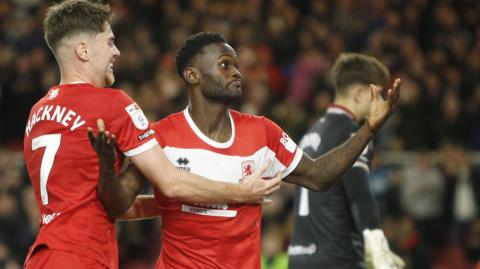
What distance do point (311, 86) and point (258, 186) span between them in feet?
A: 30.0

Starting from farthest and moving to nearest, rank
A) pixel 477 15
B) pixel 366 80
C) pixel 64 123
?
1. pixel 477 15
2. pixel 366 80
3. pixel 64 123

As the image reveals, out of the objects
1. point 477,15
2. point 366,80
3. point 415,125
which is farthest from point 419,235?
point 366,80

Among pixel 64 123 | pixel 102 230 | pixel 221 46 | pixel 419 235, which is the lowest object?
pixel 419 235

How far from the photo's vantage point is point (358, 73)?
700cm

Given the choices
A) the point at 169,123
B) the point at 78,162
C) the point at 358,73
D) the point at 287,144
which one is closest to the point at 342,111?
the point at 358,73

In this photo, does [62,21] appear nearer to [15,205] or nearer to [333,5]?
[15,205]

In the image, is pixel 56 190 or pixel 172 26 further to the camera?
pixel 172 26

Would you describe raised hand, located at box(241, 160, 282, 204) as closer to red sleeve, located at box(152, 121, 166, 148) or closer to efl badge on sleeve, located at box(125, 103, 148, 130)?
red sleeve, located at box(152, 121, 166, 148)

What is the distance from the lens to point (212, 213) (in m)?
5.23

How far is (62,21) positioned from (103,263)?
132cm

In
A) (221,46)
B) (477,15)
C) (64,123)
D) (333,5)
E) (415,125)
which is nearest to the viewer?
(64,123)

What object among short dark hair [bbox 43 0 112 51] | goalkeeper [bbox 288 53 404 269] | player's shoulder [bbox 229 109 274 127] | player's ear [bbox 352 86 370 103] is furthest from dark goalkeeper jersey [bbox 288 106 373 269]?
short dark hair [bbox 43 0 112 51]

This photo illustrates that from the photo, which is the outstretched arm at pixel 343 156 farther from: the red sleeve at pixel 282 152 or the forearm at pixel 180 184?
the forearm at pixel 180 184

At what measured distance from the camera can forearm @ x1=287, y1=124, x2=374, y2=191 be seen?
5387mm
